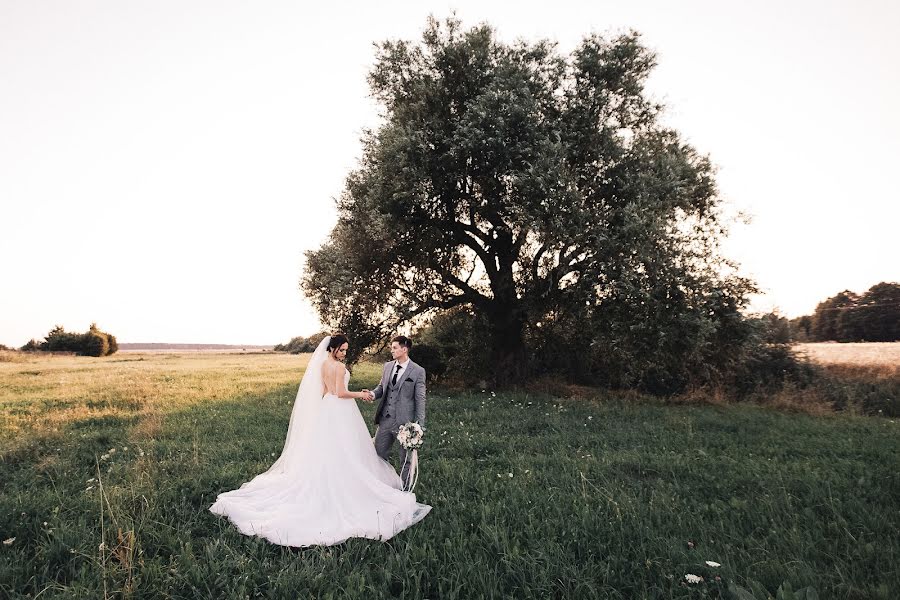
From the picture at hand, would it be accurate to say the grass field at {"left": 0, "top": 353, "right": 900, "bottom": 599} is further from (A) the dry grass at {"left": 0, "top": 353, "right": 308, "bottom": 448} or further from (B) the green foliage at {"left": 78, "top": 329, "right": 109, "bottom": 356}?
(B) the green foliage at {"left": 78, "top": 329, "right": 109, "bottom": 356}

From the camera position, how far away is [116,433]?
41.9 ft

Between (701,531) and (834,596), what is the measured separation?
Result: 5.21 feet

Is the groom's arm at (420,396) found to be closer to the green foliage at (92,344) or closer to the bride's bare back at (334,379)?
the bride's bare back at (334,379)

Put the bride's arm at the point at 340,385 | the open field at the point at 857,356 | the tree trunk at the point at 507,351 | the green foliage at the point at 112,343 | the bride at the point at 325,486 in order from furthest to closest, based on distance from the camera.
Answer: the green foliage at the point at 112,343 → the open field at the point at 857,356 → the tree trunk at the point at 507,351 → the bride's arm at the point at 340,385 → the bride at the point at 325,486

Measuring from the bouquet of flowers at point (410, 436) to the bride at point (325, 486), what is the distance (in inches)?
28.8

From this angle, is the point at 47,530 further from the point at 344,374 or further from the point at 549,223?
the point at 549,223

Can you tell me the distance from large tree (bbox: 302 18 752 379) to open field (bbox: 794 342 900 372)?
30.6 ft

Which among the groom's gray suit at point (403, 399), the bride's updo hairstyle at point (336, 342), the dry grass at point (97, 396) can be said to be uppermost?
the bride's updo hairstyle at point (336, 342)

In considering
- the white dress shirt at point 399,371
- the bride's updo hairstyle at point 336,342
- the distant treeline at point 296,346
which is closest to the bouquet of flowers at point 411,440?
the white dress shirt at point 399,371

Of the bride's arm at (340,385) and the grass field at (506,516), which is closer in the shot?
the grass field at (506,516)

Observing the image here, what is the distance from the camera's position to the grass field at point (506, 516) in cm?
508

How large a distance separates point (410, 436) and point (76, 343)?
80.7m

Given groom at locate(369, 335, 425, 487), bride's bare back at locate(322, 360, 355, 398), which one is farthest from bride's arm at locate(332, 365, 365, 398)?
groom at locate(369, 335, 425, 487)

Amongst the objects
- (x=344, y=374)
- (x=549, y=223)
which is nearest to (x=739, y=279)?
(x=549, y=223)
